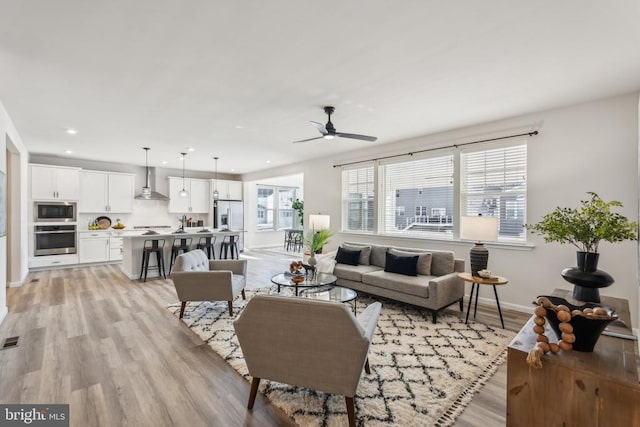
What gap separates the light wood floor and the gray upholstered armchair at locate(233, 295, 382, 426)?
0.37 meters

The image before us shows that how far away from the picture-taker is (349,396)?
73.9 inches

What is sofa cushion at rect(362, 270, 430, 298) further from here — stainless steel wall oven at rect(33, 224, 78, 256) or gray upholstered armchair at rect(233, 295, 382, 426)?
stainless steel wall oven at rect(33, 224, 78, 256)

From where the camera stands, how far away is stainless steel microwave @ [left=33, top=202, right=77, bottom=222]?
6.79 m

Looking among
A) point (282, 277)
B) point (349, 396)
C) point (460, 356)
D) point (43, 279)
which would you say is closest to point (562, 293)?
point (460, 356)

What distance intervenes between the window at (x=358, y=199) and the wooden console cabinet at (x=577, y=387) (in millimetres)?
4723

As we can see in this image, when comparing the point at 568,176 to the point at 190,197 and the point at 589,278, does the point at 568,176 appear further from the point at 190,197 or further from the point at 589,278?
the point at 190,197

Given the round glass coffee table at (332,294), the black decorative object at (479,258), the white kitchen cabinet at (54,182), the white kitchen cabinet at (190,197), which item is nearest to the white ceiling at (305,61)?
the black decorative object at (479,258)

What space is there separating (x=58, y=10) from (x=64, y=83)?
1.47m

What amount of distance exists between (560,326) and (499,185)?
3503 mm

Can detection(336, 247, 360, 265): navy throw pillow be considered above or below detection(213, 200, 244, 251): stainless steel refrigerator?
below

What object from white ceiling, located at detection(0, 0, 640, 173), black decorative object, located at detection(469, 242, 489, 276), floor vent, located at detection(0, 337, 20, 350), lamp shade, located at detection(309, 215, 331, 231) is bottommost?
floor vent, located at detection(0, 337, 20, 350)

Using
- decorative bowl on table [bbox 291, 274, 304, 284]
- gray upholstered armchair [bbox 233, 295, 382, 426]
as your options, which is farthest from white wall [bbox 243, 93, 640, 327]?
gray upholstered armchair [bbox 233, 295, 382, 426]

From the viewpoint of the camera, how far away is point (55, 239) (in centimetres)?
695

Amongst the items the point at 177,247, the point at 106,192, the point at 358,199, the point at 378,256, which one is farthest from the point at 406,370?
the point at 106,192
